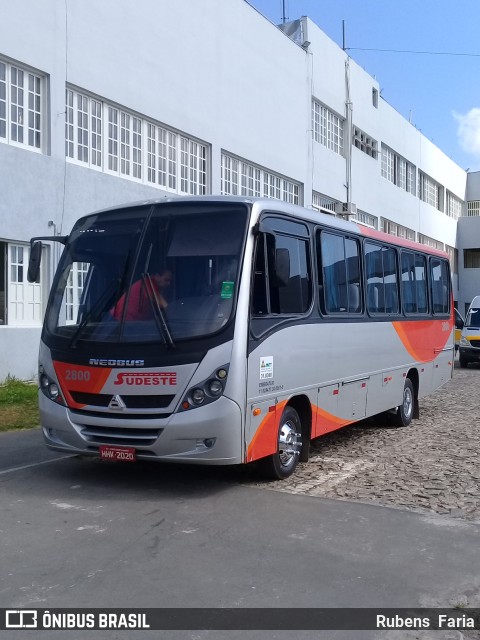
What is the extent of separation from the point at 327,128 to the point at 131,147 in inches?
525

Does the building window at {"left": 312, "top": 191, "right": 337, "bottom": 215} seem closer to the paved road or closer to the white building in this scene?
the white building

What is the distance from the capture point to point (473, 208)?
52.8 metres

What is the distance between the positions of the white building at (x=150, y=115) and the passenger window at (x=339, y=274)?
25.7 ft

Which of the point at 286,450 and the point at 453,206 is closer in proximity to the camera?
the point at 286,450

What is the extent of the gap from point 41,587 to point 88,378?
2664 mm

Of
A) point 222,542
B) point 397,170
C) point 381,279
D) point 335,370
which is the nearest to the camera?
point 222,542

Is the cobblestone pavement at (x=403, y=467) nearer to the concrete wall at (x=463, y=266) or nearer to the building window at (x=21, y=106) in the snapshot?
the building window at (x=21, y=106)

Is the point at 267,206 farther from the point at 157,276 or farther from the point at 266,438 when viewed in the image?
the point at 266,438

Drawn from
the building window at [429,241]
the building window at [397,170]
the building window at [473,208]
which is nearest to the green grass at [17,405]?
the building window at [397,170]

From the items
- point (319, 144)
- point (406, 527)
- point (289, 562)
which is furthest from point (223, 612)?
point (319, 144)

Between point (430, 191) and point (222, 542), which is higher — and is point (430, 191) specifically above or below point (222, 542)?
above

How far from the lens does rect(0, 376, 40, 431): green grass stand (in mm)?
12047

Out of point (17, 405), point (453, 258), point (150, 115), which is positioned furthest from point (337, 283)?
point (453, 258)

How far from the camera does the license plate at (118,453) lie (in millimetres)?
7223
